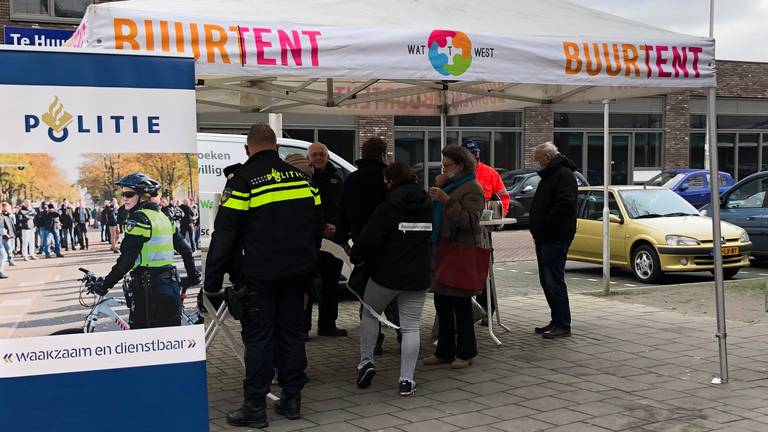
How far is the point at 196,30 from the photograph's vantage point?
483 centimetres

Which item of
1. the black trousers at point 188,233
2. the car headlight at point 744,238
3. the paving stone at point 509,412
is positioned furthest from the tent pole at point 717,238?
the car headlight at point 744,238

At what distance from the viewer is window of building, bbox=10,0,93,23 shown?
68.3 feet

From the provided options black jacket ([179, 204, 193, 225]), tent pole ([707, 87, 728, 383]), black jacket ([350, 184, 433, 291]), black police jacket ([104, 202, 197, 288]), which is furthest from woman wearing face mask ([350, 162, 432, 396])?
tent pole ([707, 87, 728, 383])

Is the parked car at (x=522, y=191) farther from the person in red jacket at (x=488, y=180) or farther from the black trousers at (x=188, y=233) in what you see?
the black trousers at (x=188, y=233)

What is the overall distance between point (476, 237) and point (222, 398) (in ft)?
7.53

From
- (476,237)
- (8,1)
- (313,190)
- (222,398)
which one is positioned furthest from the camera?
(8,1)

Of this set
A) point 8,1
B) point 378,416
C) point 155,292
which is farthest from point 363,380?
point 8,1

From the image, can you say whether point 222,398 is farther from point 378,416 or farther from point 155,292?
point 155,292

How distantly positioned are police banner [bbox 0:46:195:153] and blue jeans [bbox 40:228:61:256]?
16.0 inches

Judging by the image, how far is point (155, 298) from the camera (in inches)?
165

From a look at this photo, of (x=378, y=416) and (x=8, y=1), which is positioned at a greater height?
(x=8, y=1)

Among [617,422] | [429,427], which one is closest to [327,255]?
[429,427]

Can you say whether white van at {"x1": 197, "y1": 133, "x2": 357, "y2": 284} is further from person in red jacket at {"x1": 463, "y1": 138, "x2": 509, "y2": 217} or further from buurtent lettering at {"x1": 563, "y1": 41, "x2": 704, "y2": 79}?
buurtent lettering at {"x1": 563, "y1": 41, "x2": 704, "y2": 79}

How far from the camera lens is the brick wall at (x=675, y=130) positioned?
32625 millimetres
